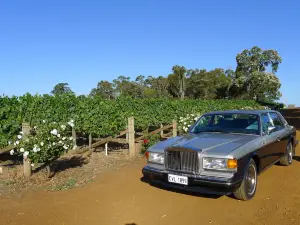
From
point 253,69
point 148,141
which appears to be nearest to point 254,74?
point 253,69

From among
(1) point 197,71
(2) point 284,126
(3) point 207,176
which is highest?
(1) point 197,71

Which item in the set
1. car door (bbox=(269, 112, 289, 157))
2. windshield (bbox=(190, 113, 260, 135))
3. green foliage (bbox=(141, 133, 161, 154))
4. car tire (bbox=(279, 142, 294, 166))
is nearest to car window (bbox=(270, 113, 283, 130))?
car door (bbox=(269, 112, 289, 157))

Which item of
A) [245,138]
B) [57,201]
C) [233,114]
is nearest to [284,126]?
[233,114]

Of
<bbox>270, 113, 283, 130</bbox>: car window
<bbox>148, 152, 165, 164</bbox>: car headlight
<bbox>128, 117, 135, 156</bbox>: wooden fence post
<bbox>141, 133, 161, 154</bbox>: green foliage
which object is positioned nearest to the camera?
<bbox>148, 152, 165, 164</bbox>: car headlight

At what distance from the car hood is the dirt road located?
3.15 feet

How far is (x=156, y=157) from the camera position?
17.6ft

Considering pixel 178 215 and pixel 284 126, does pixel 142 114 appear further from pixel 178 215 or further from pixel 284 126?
pixel 178 215

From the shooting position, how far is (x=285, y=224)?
4109 millimetres

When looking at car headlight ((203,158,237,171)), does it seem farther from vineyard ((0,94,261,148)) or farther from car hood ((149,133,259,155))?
vineyard ((0,94,261,148))

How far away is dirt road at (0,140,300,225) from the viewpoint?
4352mm

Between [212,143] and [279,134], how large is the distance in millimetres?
2398

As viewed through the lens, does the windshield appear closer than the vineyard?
Yes

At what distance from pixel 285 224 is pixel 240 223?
65cm

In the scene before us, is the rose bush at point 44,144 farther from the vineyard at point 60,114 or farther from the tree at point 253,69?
the tree at point 253,69
